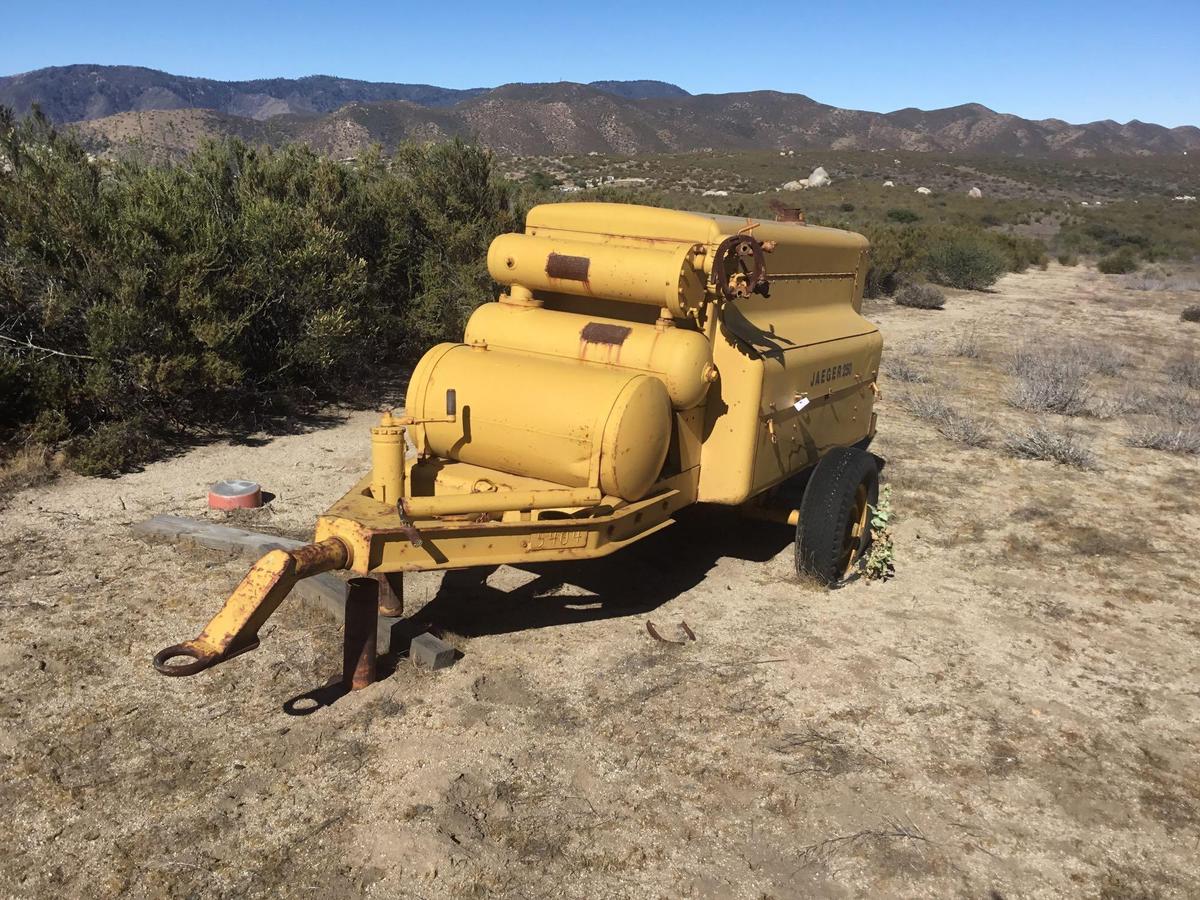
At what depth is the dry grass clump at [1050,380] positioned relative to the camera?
10.0 m

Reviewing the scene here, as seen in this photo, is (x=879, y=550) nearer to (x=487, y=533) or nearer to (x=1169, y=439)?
(x=487, y=533)

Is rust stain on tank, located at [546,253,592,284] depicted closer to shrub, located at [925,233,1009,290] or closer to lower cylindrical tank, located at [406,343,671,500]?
lower cylindrical tank, located at [406,343,671,500]

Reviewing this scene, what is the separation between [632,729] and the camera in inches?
146

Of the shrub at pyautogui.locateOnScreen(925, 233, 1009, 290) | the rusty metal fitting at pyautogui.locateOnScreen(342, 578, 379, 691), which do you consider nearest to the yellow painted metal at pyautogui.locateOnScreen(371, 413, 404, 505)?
the rusty metal fitting at pyautogui.locateOnScreen(342, 578, 379, 691)

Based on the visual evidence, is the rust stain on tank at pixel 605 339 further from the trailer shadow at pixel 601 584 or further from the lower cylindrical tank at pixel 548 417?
the trailer shadow at pixel 601 584

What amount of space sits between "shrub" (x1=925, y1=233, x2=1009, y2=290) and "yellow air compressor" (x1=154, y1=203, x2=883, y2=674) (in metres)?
18.0

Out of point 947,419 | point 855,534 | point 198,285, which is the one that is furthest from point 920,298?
point 198,285

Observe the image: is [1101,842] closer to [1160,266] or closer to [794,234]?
[794,234]

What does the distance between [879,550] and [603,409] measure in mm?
2345

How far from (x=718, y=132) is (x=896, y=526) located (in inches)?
4601

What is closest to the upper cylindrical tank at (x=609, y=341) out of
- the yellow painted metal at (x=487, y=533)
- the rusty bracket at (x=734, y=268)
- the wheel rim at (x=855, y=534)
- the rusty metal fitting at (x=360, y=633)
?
the rusty bracket at (x=734, y=268)

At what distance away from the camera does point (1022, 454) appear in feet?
26.8

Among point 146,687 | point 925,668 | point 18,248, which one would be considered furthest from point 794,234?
point 18,248

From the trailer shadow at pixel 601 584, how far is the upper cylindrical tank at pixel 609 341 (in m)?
1.35
